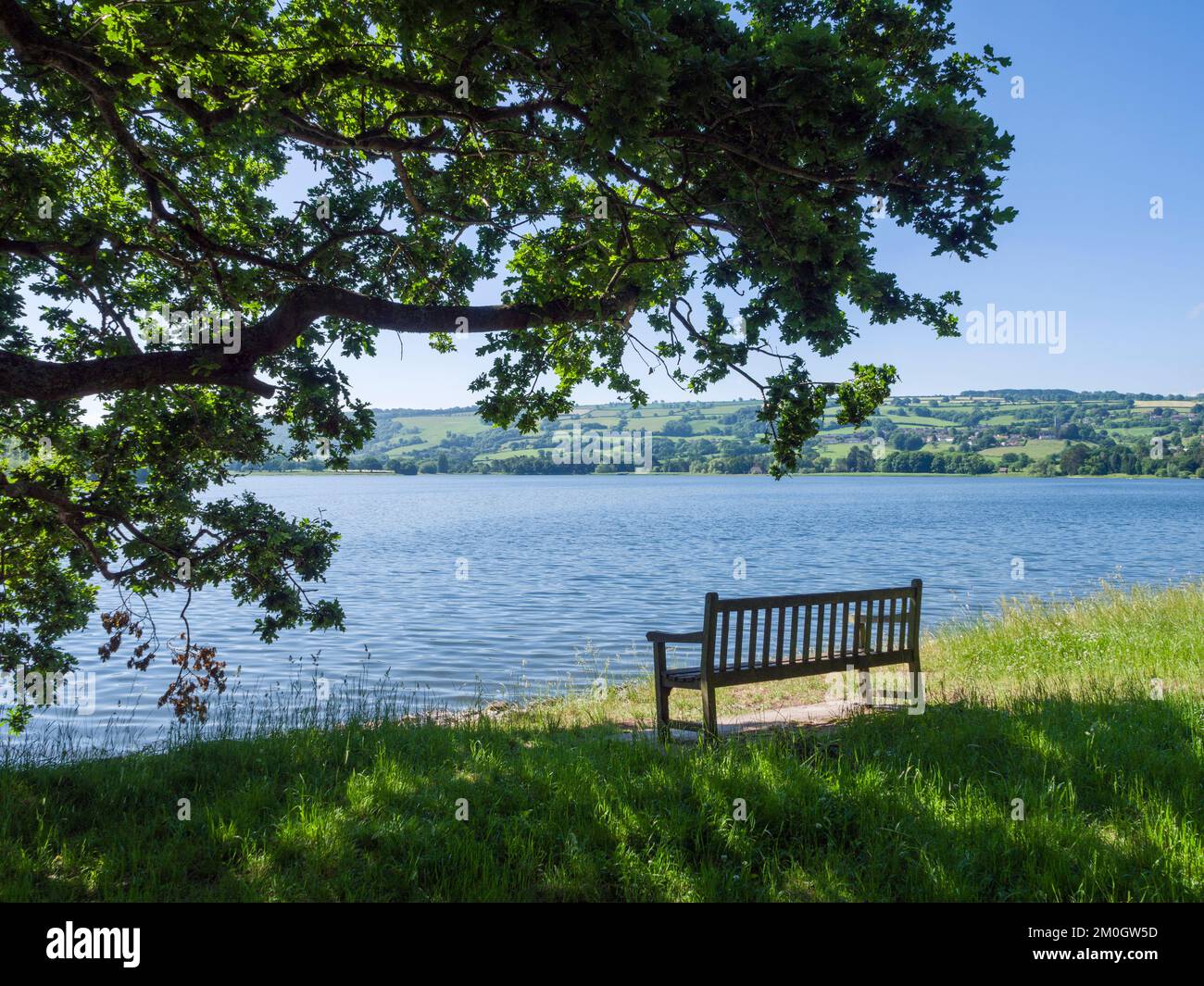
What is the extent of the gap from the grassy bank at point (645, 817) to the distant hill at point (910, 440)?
9499 cm

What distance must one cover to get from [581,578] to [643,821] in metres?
22.9

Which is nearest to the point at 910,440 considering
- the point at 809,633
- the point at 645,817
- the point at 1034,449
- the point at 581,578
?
the point at 1034,449

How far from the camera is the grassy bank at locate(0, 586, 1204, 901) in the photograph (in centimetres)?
352

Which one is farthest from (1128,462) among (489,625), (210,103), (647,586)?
(210,103)

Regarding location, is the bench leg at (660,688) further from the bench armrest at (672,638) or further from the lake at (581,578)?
the lake at (581,578)

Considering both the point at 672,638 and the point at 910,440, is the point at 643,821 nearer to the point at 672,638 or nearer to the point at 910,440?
the point at 672,638

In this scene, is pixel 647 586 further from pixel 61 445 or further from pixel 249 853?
pixel 249 853

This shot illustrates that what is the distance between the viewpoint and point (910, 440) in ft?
393

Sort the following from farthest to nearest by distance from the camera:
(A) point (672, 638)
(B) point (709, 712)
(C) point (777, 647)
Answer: (A) point (672, 638)
(C) point (777, 647)
(B) point (709, 712)

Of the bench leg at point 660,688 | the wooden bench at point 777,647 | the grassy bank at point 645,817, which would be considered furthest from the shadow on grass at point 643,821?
the bench leg at point 660,688

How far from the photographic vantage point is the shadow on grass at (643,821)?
351 cm

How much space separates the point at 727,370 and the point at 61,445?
22.8 ft

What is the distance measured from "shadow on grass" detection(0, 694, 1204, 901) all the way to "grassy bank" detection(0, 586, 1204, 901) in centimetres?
1
